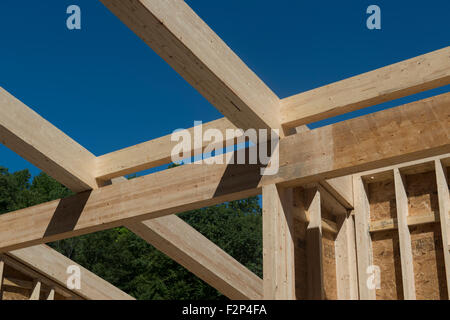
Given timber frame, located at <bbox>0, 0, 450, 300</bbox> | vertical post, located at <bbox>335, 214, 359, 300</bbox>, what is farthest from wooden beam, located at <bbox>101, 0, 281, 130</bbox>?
vertical post, located at <bbox>335, 214, 359, 300</bbox>

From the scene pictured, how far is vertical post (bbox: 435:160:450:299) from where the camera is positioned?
5.52m

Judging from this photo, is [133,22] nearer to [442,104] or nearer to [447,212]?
[442,104]

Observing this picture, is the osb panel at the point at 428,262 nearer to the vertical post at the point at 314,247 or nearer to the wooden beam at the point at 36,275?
the vertical post at the point at 314,247

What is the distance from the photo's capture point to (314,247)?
5207 millimetres

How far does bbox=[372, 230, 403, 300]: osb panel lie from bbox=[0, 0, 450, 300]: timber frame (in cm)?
1

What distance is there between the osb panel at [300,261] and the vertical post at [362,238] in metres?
1.04

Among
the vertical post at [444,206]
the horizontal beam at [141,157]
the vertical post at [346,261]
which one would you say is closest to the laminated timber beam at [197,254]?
the horizontal beam at [141,157]

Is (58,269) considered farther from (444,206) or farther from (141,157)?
(444,206)

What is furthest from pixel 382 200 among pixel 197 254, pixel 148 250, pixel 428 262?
pixel 148 250

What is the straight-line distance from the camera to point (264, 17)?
17984mm

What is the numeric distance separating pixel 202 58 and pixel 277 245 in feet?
4.98

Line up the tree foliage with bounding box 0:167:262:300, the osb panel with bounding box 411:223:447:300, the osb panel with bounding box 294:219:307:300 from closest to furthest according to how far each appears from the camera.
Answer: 1. the osb panel with bounding box 294:219:307:300
2. the osb panel with bounding box 411:223:447:300
3. the tree foliage with bounding box 0:167:262:300

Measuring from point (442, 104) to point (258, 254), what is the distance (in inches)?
595

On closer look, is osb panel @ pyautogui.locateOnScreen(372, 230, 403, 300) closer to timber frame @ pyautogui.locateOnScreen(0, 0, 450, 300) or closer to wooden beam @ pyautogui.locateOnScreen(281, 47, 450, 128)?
timber frame @ pyautogui.locateOnScreen(0, 0, 450, 300)
